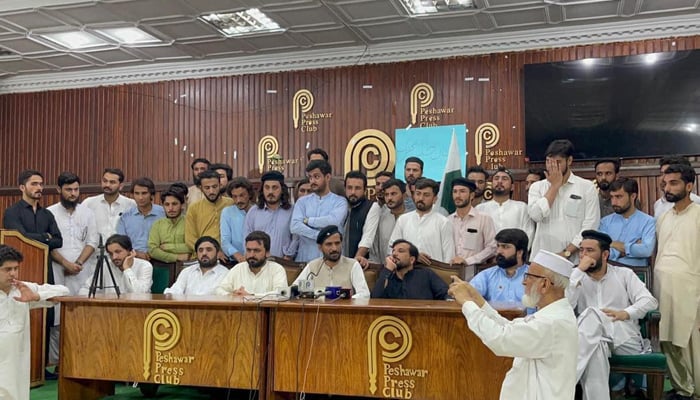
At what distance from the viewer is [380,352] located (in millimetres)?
4023

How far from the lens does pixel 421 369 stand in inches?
155

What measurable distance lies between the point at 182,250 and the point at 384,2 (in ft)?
11.9

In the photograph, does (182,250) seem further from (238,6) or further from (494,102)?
(494,102)

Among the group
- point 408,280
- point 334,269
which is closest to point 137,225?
point 334,269

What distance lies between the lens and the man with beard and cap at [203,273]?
585cm

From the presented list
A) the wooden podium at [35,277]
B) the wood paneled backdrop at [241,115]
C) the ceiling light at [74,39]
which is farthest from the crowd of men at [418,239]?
the ceiling light at [74,39]

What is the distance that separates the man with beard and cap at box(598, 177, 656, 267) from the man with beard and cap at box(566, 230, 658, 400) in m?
0.39

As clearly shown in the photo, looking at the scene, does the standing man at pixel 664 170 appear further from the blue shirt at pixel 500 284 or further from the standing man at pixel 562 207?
the blue shirt at pixel 500 284

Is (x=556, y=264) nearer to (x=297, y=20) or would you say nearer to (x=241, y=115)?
(x=297, y=20)

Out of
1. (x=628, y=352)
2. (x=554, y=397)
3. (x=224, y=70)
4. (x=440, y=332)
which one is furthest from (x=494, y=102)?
(x=554, y=397)

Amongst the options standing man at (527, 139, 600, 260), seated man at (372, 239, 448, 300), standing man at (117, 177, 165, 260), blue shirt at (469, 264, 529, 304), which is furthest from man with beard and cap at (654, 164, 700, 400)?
standing man at (117, 177, 165, 260)

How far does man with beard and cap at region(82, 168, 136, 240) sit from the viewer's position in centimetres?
715

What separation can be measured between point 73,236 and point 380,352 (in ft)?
13.1

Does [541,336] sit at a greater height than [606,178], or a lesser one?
lesser
